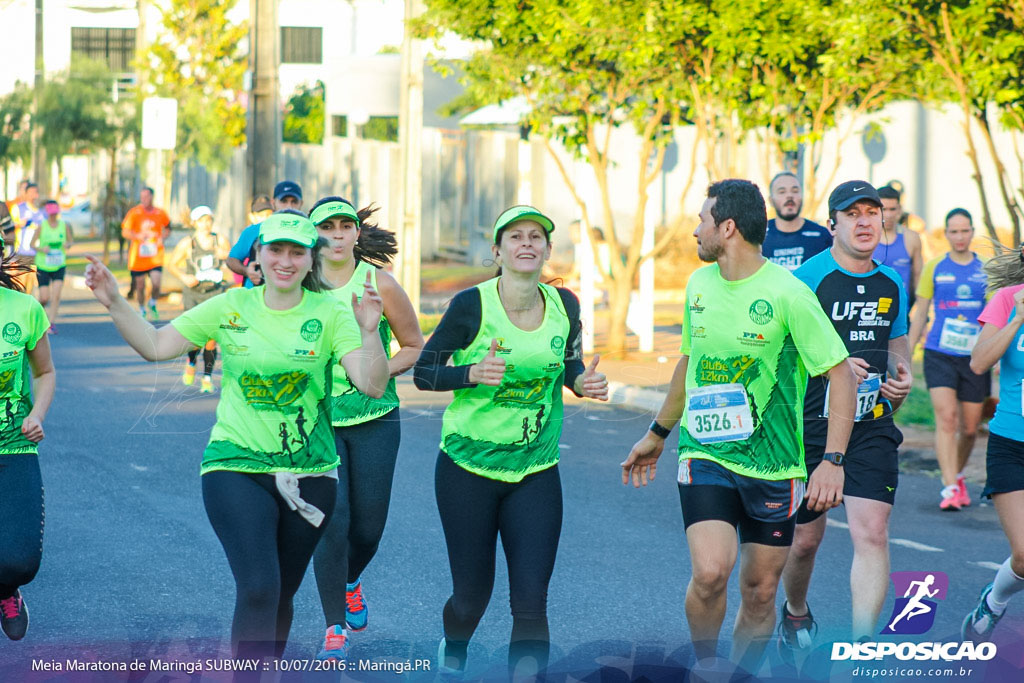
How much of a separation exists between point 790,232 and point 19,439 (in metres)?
4.82

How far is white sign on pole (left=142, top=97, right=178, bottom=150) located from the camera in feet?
86.2

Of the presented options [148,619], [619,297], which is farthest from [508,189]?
[148,619]

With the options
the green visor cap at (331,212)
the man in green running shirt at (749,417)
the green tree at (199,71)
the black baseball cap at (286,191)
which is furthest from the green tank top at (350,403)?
the green tree at (199,71)

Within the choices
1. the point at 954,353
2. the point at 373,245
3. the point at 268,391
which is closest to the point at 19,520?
the point at 268,391

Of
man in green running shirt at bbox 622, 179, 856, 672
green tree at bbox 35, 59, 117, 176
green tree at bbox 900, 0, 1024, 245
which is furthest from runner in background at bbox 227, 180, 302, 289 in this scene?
green tree at bbox 35, 59, 117, 176

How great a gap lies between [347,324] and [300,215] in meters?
0.45

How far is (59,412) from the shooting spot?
41.1ft

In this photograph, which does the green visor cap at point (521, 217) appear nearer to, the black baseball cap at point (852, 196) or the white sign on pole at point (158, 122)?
the black baseball cap at point (852, 196)

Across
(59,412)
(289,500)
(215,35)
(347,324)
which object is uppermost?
(215,35)

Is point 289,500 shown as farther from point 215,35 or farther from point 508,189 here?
point 215,35

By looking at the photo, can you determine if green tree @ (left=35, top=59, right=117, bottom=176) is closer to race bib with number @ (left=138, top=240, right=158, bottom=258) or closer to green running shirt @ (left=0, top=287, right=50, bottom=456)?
race bib with number @ (left=138, top=240, right=158, bottom=258)

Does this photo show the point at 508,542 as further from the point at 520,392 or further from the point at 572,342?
the point at 572,342

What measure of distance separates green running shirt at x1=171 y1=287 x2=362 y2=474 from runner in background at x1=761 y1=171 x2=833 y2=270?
4062 mm

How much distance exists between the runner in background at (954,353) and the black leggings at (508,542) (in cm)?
484
